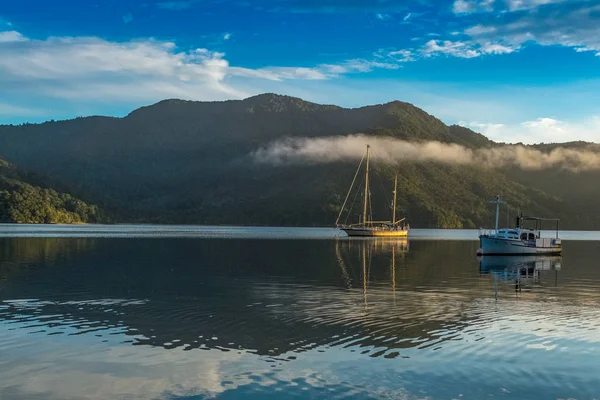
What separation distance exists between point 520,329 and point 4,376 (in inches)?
888

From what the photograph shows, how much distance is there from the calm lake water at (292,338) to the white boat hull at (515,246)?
142ft

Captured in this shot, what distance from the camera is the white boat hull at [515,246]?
9600 cm

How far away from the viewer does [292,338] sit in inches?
1056

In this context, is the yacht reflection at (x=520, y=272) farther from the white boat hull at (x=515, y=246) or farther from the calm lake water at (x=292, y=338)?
the white boat hull at (x=515, y=246)

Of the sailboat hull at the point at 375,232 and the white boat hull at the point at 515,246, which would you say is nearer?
the white boat hull at the point at 515,246

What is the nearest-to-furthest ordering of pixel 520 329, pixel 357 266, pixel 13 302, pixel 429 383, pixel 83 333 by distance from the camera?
1. pixel 429 383
2. pixel 83 333
3. pixel 520 329
4. pixel 13 302
5. pixel 357 266

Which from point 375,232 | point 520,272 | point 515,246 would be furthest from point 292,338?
point 375,232

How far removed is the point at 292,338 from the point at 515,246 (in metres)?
81.0

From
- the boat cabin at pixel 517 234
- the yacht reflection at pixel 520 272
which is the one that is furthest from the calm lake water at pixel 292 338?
the boat cabin at pixel 517 234

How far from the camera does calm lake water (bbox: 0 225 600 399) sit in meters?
19.8

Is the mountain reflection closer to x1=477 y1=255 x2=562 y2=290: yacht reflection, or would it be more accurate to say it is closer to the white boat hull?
x1=477 y1=255 x2=562 y2=290: yacht reflection

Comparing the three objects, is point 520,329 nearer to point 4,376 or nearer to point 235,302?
point 235,302

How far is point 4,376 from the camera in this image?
66.4 feet

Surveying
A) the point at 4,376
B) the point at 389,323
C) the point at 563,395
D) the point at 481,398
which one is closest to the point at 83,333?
the point at 4,376
